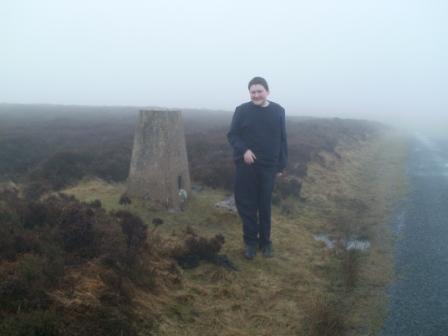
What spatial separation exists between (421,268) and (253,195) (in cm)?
266

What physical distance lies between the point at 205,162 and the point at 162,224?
19.2 ft

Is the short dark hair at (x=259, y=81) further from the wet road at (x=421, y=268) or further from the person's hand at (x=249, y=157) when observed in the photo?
the wet road at (x=421, y=268)

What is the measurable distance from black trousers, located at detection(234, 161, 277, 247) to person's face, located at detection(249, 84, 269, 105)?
947 millimetres

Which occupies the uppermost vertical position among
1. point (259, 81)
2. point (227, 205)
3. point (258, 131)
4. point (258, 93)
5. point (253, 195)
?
point (259, 81)

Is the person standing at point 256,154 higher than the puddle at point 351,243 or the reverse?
higher

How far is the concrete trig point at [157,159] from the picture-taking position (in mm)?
8258

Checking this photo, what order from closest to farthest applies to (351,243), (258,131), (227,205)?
(258,131) → (351,243) → (227,205)

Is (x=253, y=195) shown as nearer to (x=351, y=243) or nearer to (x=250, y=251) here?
(x=250, y=251)

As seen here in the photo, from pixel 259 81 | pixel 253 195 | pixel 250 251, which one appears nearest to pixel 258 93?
pixel 259 81

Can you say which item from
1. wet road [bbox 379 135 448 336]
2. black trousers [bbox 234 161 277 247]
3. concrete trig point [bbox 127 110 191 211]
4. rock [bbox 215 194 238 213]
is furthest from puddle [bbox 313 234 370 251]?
concrete trig point [bbox 127 110 191 211]

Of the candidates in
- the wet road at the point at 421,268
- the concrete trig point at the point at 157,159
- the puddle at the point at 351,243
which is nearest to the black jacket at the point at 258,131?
the puddle at the point at 351,243

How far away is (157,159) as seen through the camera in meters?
8.36

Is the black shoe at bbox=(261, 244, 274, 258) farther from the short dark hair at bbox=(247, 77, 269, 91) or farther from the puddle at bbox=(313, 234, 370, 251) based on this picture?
the short dark hair at bbox=(247, 77, 269, 91)

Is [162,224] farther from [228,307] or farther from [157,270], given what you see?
[228,307]
